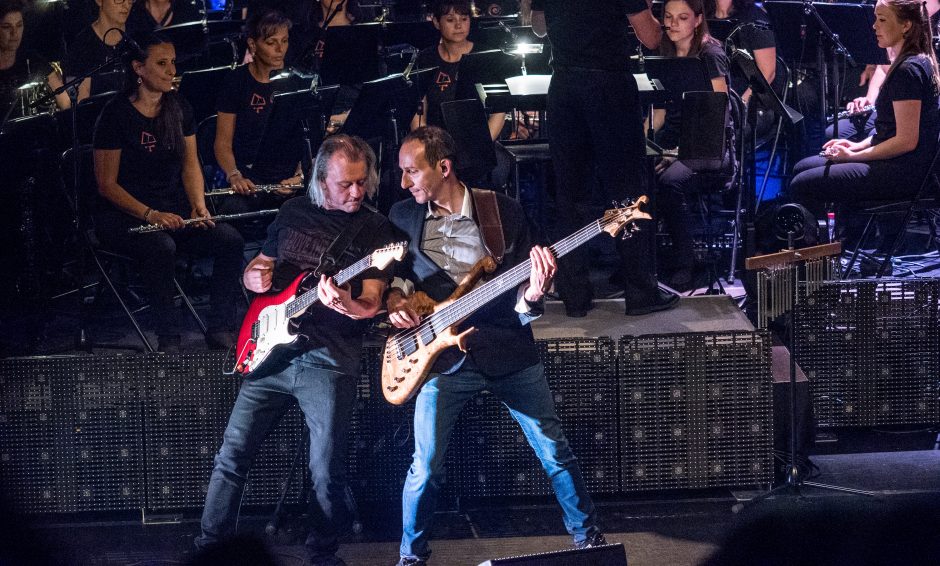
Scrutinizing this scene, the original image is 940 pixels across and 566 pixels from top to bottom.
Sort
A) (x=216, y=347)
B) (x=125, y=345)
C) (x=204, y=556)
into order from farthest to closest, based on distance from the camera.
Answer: (x=125, y=345) → (x=216, y=347) → (x=204, y=556)

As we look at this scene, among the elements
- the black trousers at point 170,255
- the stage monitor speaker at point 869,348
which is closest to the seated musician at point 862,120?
the stage monitor speaker at point 869,348

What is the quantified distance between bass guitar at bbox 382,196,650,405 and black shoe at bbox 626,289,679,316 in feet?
5.99

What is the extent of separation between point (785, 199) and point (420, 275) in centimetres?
515

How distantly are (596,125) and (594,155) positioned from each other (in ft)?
0.81

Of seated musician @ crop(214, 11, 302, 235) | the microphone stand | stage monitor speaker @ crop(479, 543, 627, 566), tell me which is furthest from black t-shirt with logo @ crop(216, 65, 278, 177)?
stage monitor speaker @ crop(479, 543, 627, 566)

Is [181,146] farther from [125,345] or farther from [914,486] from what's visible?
[914,486]

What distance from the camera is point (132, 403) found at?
20.0 feet

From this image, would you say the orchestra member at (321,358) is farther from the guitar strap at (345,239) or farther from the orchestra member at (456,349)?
the orchestra member at (456,349)

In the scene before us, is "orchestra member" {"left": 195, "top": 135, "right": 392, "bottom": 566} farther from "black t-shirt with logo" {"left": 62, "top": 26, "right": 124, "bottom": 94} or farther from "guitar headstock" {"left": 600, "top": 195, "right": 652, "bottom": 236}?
"black t-shirt with logo" {"left": 62, "top": 26, "right": 124, "bottom": 94}

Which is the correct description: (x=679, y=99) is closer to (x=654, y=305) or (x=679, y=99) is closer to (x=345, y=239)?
(x=654, y=305)

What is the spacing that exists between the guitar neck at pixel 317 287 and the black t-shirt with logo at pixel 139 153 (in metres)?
2.36

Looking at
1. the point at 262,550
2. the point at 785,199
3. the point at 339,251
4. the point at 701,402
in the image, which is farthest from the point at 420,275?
the point at 785,199

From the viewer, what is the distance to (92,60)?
29.4 feet

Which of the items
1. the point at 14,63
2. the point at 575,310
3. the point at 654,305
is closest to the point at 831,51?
the point at 654,305
